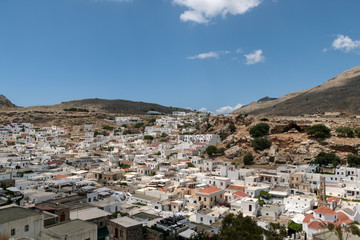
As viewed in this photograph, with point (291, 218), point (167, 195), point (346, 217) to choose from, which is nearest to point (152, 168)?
point (167, 195)

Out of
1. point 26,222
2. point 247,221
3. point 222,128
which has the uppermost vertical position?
point 222,128

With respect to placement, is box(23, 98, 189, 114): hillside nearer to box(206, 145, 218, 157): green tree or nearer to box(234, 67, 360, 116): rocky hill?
box(234, 67, 360, 116): rocky hill

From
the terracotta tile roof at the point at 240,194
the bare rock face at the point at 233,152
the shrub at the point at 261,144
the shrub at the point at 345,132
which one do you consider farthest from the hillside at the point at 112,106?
the terracotta tile roof at the point at 240,194

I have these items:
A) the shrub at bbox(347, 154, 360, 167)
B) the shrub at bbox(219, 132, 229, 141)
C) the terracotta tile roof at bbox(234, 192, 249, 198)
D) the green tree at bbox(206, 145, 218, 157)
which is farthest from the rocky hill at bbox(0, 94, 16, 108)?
the shrub at bbox(347, 154, 360, 167)

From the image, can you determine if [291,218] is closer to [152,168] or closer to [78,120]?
[152,168]

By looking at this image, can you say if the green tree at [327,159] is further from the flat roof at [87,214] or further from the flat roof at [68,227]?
the flat roof at [68,227]

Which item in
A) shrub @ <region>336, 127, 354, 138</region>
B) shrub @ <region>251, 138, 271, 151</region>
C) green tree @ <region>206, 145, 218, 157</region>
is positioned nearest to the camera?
shrub @ <region>336, 127, 354, 138</region>

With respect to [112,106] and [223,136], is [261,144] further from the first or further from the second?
[112,106]

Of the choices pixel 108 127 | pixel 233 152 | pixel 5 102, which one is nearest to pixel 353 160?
pixel 233 152
